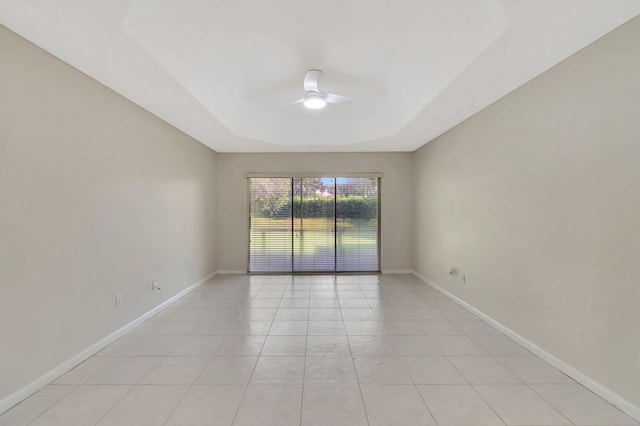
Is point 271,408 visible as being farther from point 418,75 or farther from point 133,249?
point 418,75

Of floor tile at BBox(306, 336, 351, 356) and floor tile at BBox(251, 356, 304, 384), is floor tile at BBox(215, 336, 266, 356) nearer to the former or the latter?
floor tile at BBox(251, 356, 304, 384)

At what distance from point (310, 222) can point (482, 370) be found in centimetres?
386

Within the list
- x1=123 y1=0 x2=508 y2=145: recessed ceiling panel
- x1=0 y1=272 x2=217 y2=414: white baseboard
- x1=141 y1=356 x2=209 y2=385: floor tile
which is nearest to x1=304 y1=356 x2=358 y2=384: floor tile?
x1=141 y1=356 x2=209 y2=385: floor tile

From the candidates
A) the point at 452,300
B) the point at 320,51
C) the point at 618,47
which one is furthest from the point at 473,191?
the point at 320,51

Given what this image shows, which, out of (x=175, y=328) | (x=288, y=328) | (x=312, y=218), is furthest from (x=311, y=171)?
(x=175, y=328)

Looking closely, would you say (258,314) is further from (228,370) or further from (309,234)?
(309,234)

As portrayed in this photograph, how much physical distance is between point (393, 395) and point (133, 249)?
2916 millimetres

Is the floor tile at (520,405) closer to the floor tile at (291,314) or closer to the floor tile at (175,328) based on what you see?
the floor tile at (291,314)

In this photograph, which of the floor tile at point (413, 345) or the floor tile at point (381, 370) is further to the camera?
the floor tile at point (413, 345)

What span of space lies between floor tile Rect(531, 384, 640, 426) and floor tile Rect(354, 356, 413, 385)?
929mm

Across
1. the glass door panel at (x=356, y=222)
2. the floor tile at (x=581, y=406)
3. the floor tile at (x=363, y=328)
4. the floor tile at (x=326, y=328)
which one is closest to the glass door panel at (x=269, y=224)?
the glass door panel at (x=356, y=222)

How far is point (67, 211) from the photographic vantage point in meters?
2.26

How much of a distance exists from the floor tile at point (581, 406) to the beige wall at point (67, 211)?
11.8 feet

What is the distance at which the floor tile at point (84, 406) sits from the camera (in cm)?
172
